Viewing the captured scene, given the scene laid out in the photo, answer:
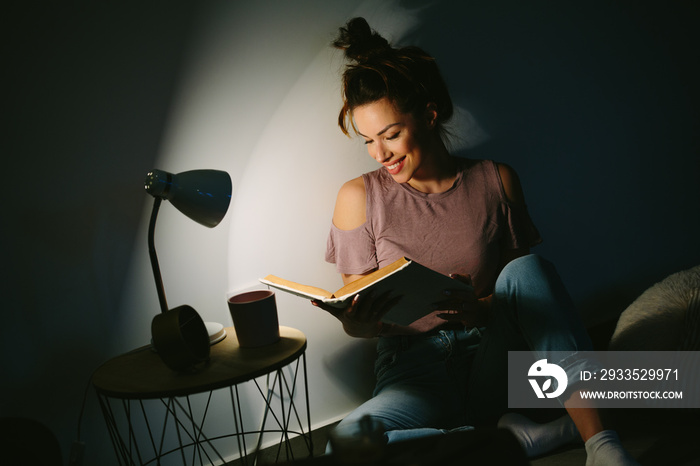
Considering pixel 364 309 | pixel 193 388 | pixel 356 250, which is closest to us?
pixel 193 388

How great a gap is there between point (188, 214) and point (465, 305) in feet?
2.19

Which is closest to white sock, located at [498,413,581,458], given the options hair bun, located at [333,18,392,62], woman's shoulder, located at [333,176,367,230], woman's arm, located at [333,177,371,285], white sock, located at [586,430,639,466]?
white sock, located at [586,430,639,466]

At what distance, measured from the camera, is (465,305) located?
3.75ft

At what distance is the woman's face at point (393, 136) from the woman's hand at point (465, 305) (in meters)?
0.34

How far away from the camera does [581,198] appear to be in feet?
6.56

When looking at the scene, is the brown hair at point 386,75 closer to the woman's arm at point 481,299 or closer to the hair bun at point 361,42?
the hair bun at point 361,42

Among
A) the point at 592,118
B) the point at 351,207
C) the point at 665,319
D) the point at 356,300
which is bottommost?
the point at 665,319

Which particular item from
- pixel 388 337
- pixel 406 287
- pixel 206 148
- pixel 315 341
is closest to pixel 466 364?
pixel 388 337

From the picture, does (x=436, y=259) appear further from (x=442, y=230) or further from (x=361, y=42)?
(x=361, y=42)

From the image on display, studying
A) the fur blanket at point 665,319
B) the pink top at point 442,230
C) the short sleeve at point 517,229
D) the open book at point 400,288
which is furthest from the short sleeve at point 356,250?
the fur blanket at point 665,319

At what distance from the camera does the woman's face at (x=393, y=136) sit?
4.17 feet

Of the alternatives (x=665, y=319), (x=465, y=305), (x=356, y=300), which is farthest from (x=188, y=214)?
(x=665, y=319)

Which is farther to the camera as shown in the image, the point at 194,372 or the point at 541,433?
the point at 541,433

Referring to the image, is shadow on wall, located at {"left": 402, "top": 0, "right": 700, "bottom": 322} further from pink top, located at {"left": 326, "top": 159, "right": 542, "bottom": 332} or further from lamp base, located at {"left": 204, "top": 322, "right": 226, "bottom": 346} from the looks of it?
lamp base, located at {"left": 204, "top": 322, "right": 226, "bottom": 346}
